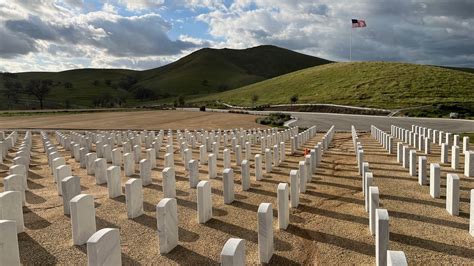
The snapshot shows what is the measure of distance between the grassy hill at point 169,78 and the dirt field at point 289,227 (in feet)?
279

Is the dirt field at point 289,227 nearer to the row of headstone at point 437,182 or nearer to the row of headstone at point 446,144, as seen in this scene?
the row of headstone at point 437,182

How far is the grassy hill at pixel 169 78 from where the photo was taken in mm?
106500

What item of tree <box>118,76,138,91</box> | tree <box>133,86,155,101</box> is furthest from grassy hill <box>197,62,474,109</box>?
tree <box>118,76,138,91</box>

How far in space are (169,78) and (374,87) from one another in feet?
314

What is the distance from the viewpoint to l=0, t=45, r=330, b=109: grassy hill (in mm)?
106500

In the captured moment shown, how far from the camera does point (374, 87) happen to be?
60625 millimetres

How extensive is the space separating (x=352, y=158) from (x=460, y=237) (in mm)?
6865

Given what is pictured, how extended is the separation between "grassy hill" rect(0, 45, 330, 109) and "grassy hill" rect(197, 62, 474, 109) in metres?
38.2

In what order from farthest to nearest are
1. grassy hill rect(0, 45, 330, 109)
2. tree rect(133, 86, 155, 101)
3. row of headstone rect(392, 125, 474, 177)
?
1. tree rect(133, 86, 155, 101)
2. grassy hill rect(0, 45, 330, 109)
3. row of headstone rect(392, 125, 474, 177)

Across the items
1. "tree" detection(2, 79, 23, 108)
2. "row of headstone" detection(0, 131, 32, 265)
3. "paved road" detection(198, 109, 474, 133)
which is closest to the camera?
"row of headstone" detection(0, 131, 32, 265)

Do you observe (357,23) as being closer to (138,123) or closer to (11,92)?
(138,123)

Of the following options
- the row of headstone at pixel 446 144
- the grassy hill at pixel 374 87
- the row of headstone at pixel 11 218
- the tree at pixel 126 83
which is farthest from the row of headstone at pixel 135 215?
the tree at pixel 126 83

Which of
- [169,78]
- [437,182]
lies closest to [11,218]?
[437,182]

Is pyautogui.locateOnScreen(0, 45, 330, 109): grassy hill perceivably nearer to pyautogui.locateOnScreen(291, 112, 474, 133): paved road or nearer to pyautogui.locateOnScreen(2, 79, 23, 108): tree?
pyautogui.locateOnScreen(2, 79, 23, 108): tree
